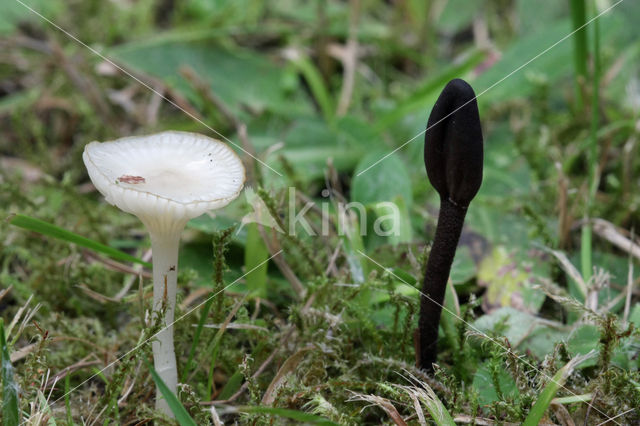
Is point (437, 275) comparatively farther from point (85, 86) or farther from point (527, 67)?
point (85, 86)

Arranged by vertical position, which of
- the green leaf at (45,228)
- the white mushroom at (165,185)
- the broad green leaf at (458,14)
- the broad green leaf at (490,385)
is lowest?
the broad green leaf at (490,385)

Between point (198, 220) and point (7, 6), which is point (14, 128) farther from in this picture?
point (198, 220)

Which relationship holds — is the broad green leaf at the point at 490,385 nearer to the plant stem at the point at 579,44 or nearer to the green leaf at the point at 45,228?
the green leaf at the point at 45,228

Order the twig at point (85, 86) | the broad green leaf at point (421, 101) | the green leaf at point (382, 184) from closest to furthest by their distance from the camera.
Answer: the green leaf at point (382, 184)
the broad green leaf at point (421, 101)
the twig at point (85, 86)

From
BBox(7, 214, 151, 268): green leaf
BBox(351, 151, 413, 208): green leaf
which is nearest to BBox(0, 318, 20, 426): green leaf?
BBox(7, 214, 151, 268): green leaf

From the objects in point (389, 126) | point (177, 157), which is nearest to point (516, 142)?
point (389, 126)

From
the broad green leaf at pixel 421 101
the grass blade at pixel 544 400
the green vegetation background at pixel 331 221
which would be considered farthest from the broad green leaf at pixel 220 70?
the grass blade at pixel 544 400
